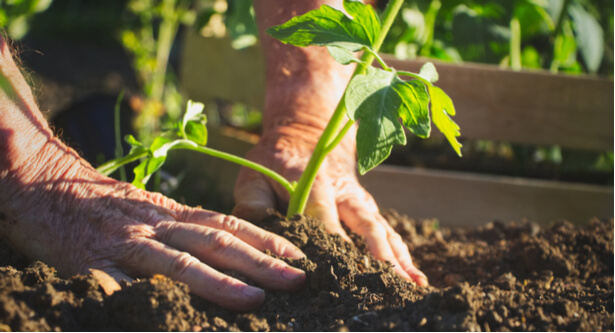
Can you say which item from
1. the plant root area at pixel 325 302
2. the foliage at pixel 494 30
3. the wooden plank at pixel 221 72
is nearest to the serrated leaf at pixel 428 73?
the plant root area at pixel 325 302

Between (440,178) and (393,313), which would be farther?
(440,178)

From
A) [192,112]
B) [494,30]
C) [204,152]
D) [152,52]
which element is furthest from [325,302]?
[152,52]

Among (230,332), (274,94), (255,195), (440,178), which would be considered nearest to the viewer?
(230,332)

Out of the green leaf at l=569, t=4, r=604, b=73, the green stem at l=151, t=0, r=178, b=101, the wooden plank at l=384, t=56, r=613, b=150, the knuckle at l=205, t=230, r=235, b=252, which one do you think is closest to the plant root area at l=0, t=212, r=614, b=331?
the knuckle at l=205, t=230, r=235, b=252

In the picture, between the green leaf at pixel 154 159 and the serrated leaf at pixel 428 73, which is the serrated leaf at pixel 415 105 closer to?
the serrated leaf at pixel 428 73

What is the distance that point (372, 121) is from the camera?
963 millimetres

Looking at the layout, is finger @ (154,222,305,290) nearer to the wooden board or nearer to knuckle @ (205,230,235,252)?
knuckle @ (205,230,235,252)

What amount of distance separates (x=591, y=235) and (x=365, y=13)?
947 millimetres

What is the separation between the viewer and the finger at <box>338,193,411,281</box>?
4.33 ft

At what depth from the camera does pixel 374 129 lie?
97 cm

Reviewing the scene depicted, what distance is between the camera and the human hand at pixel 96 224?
104cm

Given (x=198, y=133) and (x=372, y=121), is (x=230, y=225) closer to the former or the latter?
(x=198, y=133)

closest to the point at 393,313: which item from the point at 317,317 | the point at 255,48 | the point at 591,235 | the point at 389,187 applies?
the point at 317,317

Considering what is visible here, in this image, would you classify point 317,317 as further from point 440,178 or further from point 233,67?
point 233,67
